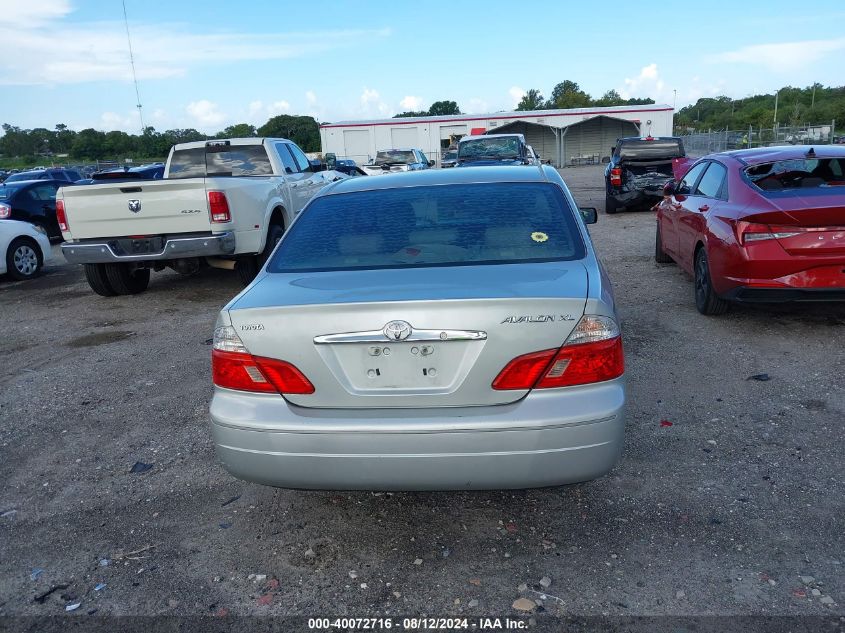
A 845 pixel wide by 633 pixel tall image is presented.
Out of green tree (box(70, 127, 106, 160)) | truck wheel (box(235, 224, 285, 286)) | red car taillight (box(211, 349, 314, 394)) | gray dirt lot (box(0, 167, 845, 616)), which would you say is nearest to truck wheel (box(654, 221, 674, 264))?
gray dirt lot (box(0, 167, 845, 616))

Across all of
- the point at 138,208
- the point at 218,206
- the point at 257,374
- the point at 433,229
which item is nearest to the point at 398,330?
the point at 257,374

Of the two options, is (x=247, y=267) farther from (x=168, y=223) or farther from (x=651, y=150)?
(x=651, y=150)

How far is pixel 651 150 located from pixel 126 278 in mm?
11229

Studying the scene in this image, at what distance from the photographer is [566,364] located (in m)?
2.79

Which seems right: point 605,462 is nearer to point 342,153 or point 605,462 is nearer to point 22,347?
point 22,347

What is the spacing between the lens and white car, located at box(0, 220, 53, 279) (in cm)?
1080

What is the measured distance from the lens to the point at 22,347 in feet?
23.5

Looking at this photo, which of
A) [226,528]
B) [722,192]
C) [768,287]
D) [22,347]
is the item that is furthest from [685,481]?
[22,347]

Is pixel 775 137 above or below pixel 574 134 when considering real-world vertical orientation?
below

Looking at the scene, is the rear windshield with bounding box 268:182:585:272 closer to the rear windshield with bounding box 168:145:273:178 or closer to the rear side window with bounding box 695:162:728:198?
the rear side window with bounding box 695:162:728:198

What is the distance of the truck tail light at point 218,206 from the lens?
8102 millimetres

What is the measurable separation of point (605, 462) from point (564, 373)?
1.36 feet

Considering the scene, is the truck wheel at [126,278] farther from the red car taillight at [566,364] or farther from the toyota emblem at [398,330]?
the red car taillight at [566,364]

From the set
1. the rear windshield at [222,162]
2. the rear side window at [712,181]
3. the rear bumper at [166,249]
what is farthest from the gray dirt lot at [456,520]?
→ the rear windshield at [222,162]
